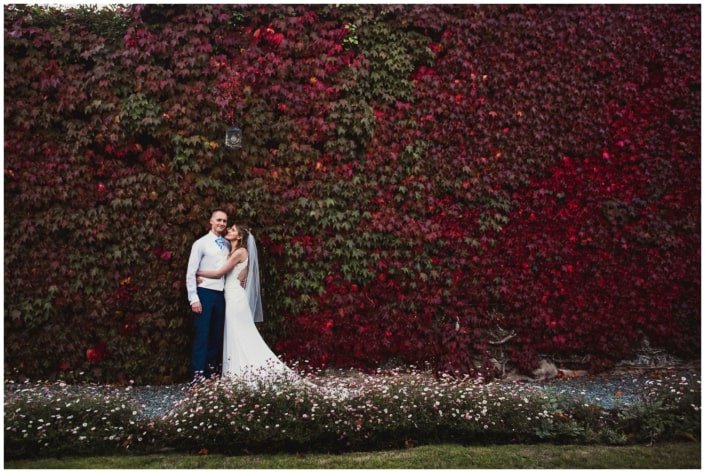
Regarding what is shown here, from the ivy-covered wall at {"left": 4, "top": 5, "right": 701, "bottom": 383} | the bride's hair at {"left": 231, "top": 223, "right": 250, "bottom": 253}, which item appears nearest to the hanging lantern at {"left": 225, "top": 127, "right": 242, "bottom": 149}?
the ivy-covered wall at {"left": 4, "top": 5, "right": 701, "bottom": 383}

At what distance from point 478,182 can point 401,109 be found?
51.1 inches

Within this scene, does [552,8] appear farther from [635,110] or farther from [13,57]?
[13,57]

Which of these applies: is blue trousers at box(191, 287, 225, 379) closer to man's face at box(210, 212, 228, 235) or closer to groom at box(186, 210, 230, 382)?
groom at box(186, 210, 230, 382)

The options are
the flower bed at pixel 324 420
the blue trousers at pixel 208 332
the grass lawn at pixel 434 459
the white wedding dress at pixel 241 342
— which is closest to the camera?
the grass lawn at pixel 434 459

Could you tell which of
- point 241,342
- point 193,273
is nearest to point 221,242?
point 193,273

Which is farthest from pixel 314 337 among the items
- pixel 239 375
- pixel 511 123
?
pixel 511 123

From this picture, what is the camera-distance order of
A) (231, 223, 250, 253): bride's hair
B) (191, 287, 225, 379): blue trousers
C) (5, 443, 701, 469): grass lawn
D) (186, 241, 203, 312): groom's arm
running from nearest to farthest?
(5, 443, 701, 469): grass lawn → (186, 241, 203, 312): groom's arm → (191, 287, 225, 379): blue trousers → (231, 223, 250, 253): bride's hair

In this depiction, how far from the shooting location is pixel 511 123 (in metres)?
6.86

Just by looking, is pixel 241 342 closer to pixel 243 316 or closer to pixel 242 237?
pixel 243 316

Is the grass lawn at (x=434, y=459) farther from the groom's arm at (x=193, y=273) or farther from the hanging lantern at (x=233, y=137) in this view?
the hanging lantern at (x=233, y=137)

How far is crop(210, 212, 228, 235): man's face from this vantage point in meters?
6.11

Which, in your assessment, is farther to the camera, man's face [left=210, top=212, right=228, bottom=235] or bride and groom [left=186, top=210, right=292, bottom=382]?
man's face [left=210, top=212, right=228, bottom=235]

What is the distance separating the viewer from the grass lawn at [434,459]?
4.30 meters

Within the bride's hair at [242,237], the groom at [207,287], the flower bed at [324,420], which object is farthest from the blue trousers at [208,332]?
the flower bed at [324,420]
